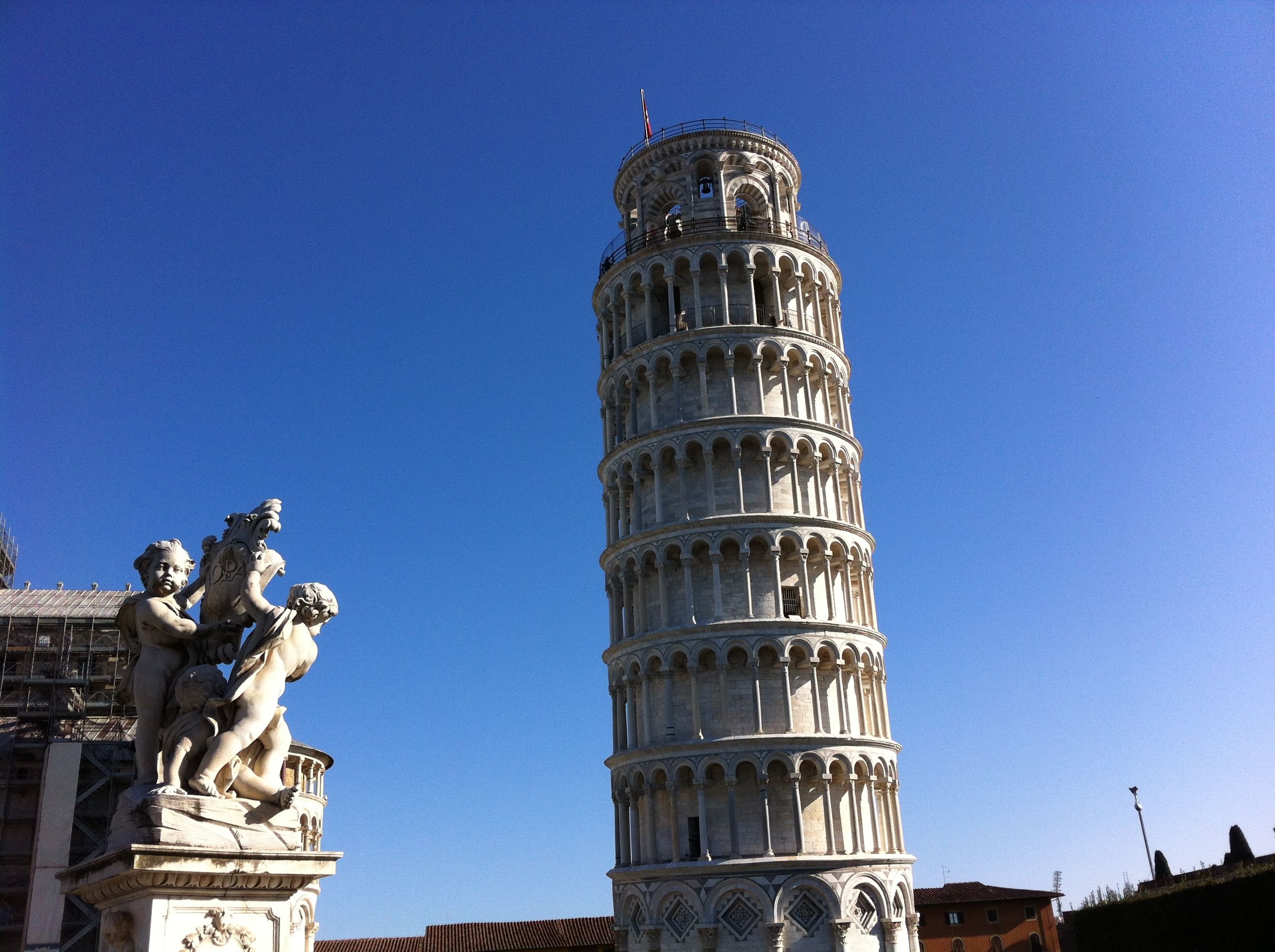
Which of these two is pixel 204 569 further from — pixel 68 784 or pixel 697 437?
pixel 68 784

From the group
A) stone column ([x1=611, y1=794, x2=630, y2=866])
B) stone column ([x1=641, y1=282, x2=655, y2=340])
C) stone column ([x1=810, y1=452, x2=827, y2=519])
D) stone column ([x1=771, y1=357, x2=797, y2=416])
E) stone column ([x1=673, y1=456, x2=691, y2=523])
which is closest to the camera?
stone column ([x1=611, y1=794, x2=630, y2=866])

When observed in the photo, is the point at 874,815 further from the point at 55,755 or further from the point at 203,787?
the point at 203,787

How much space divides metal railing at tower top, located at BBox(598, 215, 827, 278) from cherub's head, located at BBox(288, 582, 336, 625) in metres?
39.7

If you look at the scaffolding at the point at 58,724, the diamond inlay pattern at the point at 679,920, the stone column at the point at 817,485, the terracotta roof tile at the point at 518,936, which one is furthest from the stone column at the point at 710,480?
the terracotta roof tile at the point at 518,936

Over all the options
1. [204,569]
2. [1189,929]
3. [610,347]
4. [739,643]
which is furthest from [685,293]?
[204,569]

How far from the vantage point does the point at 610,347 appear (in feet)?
157

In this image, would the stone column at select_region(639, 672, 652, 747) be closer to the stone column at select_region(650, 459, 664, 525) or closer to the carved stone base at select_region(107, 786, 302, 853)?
the stone column at select_region(650, 459, 664, 525)

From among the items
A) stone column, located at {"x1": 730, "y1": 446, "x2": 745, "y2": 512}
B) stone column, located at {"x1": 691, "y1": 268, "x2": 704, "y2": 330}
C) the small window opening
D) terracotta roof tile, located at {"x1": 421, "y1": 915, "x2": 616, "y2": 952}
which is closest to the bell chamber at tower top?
stone column, located at {"x1": 691, "y1": 268, "x2": 704, "y2": 330}

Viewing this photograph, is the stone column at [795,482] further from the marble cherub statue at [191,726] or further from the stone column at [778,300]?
the marble cherub statue at [191,726]

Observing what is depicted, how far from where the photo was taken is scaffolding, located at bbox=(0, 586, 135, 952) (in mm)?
39938

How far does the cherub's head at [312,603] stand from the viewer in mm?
7027

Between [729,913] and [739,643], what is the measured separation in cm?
872

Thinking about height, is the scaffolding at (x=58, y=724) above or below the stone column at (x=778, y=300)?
below

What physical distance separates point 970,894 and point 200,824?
244ft
